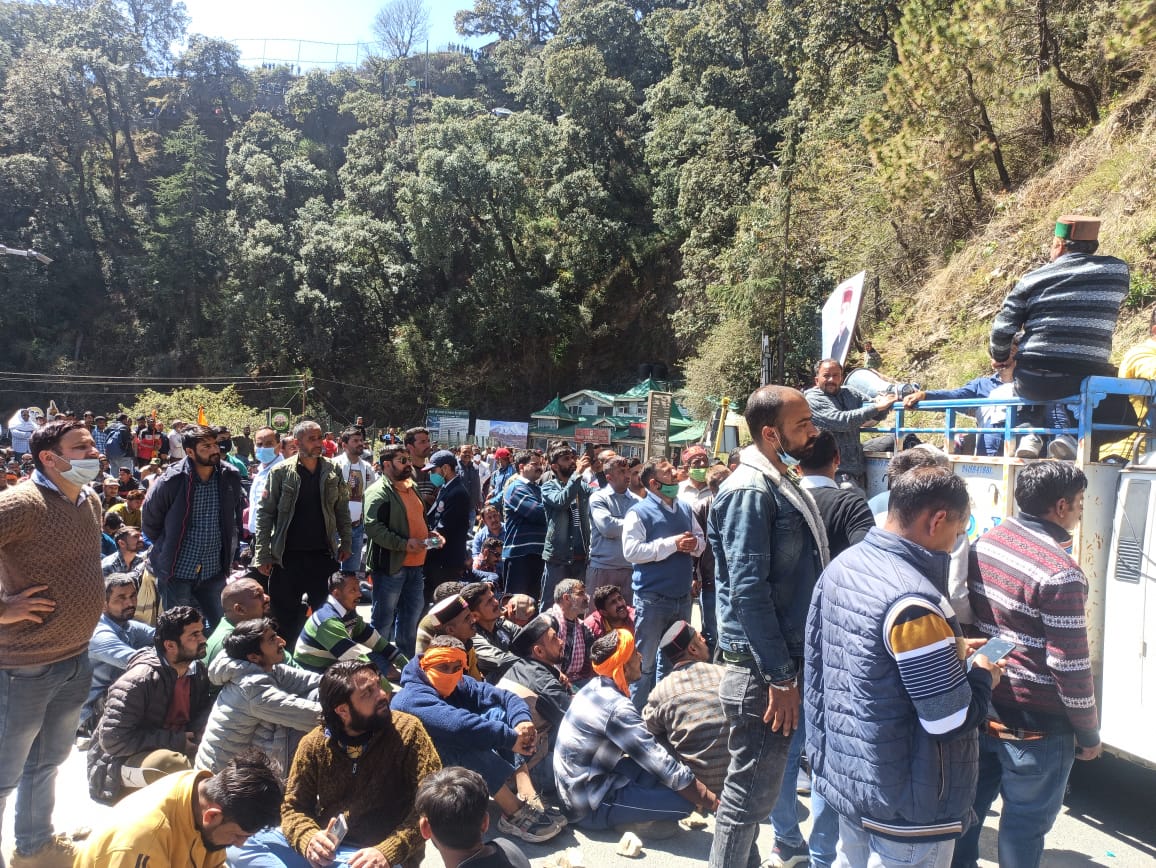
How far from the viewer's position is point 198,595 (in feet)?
17.1

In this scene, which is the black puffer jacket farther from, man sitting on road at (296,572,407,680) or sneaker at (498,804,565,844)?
sneaker at (498,804,565,844)

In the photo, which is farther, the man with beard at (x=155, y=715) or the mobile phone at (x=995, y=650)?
the man with beard at (x=155, y=715)

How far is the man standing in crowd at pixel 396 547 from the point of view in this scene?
575 cm

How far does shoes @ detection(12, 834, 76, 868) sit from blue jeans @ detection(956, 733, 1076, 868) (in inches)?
146

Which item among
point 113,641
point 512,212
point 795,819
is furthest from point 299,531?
point 512,212

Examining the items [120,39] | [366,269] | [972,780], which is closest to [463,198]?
[366,269]

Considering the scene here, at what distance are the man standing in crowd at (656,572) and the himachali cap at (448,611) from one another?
4.34 feet

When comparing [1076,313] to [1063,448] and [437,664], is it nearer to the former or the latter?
[1063,448]

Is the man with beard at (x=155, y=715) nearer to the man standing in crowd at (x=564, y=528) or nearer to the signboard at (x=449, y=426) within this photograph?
the man standing in crowd at (x=564, y=528)

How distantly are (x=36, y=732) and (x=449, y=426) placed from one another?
86.6 feet

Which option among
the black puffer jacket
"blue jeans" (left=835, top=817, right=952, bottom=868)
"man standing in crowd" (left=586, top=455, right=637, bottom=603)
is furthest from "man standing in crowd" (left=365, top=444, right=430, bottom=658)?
"blue jeans" (left=835, top=817, right=952, bottom=868)

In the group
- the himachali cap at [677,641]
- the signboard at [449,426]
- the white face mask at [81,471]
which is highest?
the white face mask at [81,471]

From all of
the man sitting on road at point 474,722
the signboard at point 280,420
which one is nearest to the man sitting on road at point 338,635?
the man sitting on road at point 474,722

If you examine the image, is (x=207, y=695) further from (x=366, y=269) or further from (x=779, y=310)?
(x=366, y=269)
